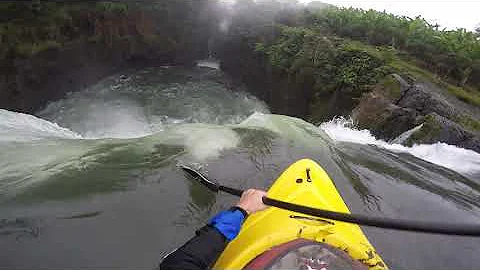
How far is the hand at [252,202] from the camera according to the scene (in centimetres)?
240

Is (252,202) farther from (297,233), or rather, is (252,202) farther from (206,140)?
(206,140)

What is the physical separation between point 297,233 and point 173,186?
6.11 feet

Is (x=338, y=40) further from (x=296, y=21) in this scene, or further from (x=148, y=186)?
(x=148, y=186)

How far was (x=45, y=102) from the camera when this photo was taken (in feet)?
36.2

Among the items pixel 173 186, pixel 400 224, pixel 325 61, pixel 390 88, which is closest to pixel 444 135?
pixel 390 88

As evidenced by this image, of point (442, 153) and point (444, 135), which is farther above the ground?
point (444, 135)

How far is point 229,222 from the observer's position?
2.15 meters

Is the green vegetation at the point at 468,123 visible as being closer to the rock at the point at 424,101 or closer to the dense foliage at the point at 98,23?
the rock at the point at 424,101

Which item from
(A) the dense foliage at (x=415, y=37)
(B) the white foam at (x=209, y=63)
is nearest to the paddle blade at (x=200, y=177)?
(A) the dense foliage at (x=415, y=37)

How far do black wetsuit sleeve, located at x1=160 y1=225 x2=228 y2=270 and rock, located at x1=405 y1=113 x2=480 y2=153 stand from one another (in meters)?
5.78

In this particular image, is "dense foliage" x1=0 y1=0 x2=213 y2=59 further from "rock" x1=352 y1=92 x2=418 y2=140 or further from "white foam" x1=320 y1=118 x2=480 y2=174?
"white foam" x1=320 y1=118 x2=480 y2=174

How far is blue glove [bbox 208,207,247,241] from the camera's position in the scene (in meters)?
2.09

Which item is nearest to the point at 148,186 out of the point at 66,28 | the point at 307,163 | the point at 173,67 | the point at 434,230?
the point at 307,163

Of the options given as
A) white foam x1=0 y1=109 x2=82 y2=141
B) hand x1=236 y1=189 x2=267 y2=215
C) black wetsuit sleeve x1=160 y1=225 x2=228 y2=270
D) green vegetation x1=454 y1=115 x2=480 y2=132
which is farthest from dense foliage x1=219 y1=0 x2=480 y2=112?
black wetsuit sleeve x1=160 y1=225 x2=228 y2=270
